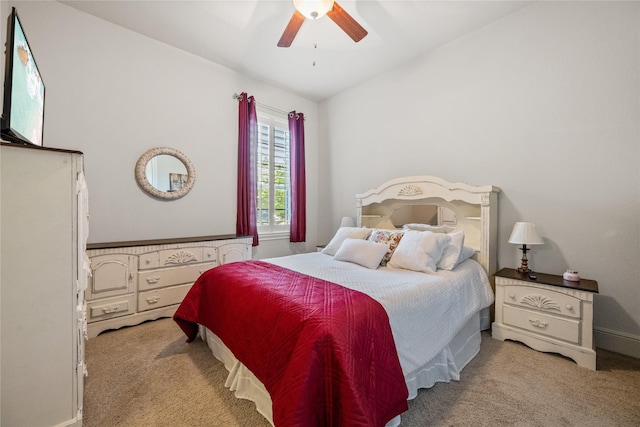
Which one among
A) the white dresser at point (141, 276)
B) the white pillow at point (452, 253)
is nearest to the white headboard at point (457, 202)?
the white pillow at point (452, 253)

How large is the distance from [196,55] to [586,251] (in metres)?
4.53

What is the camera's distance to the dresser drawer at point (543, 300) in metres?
1.97

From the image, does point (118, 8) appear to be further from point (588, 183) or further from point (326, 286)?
point (588, 183)

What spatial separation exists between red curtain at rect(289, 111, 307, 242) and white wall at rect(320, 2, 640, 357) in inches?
66.3

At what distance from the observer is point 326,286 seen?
169 centimetres

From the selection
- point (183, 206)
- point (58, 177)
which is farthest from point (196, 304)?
point (183, 206)

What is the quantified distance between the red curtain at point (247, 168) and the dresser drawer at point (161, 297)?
1.03 metres

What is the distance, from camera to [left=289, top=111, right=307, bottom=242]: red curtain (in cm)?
416

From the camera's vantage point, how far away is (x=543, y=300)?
2102mm

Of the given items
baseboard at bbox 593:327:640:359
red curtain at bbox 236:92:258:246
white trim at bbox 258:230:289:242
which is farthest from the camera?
white trim at bbox 258:230:289:242

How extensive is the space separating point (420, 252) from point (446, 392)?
0.99 meters

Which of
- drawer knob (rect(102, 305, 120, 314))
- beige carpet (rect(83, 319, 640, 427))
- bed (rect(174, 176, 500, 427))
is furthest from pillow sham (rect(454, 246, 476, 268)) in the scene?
drawer knob (rect(102, 305, 120, 314))

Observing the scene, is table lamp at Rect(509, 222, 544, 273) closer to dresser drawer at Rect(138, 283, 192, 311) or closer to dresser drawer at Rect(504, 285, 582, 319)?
Answer: dresser drawer at Rect(504, 285, 582, 319)

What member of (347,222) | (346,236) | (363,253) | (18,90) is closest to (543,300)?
(363,253)
